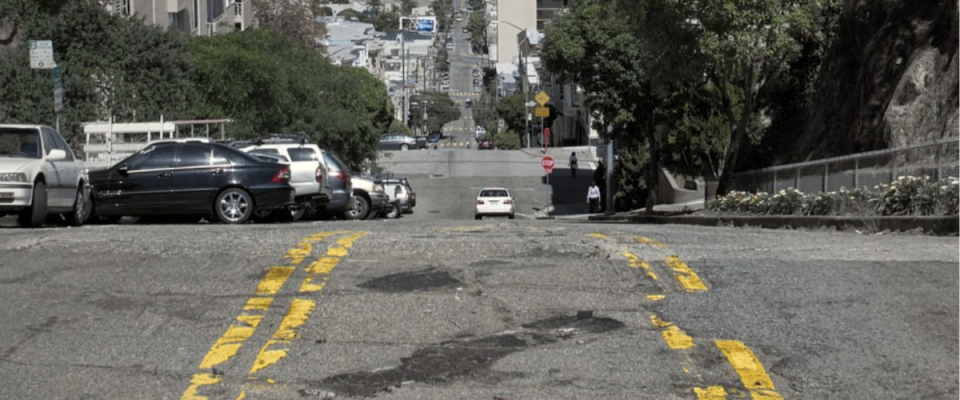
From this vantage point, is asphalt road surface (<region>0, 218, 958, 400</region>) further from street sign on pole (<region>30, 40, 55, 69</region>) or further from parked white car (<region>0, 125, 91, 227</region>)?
street sign on pole (<region>30, 40, 55, 69</region>)

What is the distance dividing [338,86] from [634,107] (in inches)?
698

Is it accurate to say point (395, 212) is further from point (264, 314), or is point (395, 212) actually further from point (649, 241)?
point (264, 314)

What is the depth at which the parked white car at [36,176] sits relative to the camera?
16.2 m

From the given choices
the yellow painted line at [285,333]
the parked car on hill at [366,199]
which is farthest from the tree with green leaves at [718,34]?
the yellow painted line at [285,333]

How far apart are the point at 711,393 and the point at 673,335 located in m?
1.31

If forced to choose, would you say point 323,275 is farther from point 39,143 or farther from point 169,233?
point 39,143

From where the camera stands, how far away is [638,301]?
9789mm

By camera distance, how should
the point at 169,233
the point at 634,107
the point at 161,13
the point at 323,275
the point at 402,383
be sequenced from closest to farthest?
the point at 402,383
the point at 323,275
the point at 169,233
the point at 634,107
the point at 161,13

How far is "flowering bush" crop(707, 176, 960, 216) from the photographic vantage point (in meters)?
15.9

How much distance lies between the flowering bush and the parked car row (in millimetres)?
8853

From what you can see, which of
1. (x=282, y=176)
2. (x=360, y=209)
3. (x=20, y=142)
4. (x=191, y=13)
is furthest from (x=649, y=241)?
(x=191, y=13)

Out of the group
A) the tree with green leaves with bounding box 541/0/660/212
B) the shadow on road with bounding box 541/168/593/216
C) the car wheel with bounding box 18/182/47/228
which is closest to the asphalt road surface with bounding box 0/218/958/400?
the car wheel with bounding box 18/182/47/228

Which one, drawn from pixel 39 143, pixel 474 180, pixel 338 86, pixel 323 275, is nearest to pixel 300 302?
pixel 323 275

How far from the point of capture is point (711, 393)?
24.3 ft
